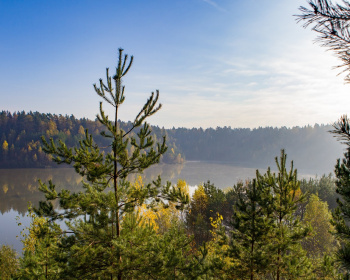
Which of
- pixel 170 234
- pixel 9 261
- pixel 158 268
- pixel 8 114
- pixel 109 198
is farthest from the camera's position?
pixel 8 114

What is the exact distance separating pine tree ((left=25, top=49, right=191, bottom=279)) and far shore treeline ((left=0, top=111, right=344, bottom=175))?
Answer: 76378 millimetres

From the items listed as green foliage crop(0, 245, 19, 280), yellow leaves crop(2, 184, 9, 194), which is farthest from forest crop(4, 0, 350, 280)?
yellow leaves crop(2, 184, 9, 194)

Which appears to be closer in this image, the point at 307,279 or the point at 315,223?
the point at 307,279

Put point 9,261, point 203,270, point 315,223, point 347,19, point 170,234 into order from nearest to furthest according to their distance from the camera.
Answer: point 347,19 < point 203,270 < point 170,234 < point 9,261 < point 315,223

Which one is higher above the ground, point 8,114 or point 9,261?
point 8,114

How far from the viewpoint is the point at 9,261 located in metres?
16.1

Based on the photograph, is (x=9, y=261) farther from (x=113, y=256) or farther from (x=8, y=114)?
(x=8, y=114)

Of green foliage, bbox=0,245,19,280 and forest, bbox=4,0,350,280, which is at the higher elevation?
forest, bbox=4,0,350,280

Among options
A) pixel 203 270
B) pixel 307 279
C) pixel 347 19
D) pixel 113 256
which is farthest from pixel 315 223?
pixel 347 19

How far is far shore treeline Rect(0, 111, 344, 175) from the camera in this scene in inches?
3669

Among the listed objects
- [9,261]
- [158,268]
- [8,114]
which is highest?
[8,114]

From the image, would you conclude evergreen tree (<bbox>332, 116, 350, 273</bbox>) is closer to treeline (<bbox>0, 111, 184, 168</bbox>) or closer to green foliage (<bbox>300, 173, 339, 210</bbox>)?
green foliage (<bbox>300, 173, 339, 210</bbox>)

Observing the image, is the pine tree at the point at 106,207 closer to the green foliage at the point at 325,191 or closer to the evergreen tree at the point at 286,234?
the evergreen tree at the point at 286,234

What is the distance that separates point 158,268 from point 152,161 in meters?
2.51
